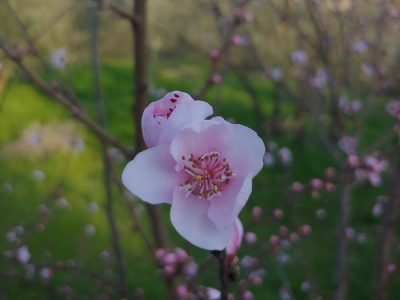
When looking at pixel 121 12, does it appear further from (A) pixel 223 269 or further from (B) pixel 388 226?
(B) pixel 388 226

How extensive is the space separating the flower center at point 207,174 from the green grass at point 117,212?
1.13 metres

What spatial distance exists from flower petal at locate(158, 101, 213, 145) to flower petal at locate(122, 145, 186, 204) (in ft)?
0.08

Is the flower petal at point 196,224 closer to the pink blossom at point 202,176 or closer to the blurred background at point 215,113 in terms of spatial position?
the pink blossom at point 202,176

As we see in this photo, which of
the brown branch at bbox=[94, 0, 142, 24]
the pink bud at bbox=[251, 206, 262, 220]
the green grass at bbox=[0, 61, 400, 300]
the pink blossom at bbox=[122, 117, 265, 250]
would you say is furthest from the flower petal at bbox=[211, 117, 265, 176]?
the pink bud at bbox=[251, 206, 262, 220]

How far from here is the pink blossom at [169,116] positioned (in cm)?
56

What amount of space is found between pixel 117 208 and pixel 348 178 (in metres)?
2.86

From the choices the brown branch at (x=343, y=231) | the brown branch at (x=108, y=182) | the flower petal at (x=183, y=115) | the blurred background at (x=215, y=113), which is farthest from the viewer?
the brown branch at (x=343, y=231)

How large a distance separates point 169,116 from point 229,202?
166 mm

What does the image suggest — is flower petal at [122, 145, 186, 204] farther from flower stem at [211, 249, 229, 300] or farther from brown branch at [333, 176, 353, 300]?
brown branch at [333, 176, 353, 300]

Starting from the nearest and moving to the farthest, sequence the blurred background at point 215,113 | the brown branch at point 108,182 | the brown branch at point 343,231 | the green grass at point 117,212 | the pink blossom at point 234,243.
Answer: the pink blossom at point 234,243, the brown branch at point 108,182, the blurred background at point 215,113, the brown branch at point 343,231, the green grass at point 117,212

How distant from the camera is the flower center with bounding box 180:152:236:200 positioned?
659mm

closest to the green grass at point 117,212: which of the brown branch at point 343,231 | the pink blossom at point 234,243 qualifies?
the brown branch at point 343,231

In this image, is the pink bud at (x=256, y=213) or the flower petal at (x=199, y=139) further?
the pink bud at (x=256, y=213)

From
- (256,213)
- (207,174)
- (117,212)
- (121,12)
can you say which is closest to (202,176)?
(207,174)
